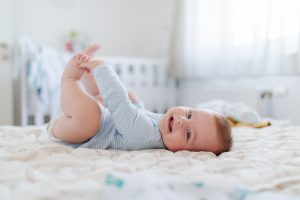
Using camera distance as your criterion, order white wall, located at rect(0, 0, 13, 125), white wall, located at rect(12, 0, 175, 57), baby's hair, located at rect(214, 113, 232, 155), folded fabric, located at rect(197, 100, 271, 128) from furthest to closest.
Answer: white wall, located at rect(12, 0, 175, 57) < white wall, located at rect(0, 0, 13, 125) < folded fabric, located at rect(197, 100, 271, 128) < baby's hair, located at rect(214, 113, 232, 155)

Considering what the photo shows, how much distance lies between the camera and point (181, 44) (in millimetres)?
2709


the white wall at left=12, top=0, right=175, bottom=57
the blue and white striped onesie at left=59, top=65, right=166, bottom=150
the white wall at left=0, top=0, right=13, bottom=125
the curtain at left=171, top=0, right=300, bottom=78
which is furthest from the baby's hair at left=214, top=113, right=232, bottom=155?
the white wall at left=12, top=0, right=175, bottom=57

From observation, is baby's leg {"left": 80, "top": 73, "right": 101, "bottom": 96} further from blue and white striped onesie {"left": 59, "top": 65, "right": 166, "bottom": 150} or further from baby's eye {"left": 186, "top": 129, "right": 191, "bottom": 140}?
baby's eye {"left": 186, "top": 129, "right": 191, "bottom": 140}

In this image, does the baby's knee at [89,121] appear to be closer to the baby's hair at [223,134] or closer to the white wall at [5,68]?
the baby's hair at [223,134]

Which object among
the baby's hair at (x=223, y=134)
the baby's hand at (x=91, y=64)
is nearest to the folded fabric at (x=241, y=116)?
the baby's hair at (x=223, y=134)

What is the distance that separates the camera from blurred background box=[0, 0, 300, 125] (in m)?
1.89

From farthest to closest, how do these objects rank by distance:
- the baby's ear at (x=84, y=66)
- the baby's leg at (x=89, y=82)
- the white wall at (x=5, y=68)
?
the white wall at (x=5, y=68) < the baby's leg at (x=89, y=82) < the baby's ear at (x=84, y=66)

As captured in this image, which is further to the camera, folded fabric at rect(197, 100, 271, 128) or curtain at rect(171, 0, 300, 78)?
curtain at rect(171, 0, 300, 78)

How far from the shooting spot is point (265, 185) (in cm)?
59

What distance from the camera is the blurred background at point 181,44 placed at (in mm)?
1890

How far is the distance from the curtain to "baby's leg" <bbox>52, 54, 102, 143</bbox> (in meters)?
1.24

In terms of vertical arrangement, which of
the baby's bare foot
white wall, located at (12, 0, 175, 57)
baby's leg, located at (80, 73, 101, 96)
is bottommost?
baby's leg, located at (80, 73, 101, 96)

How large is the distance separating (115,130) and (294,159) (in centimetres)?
51

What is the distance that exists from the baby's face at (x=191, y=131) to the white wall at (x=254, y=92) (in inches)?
44.9
